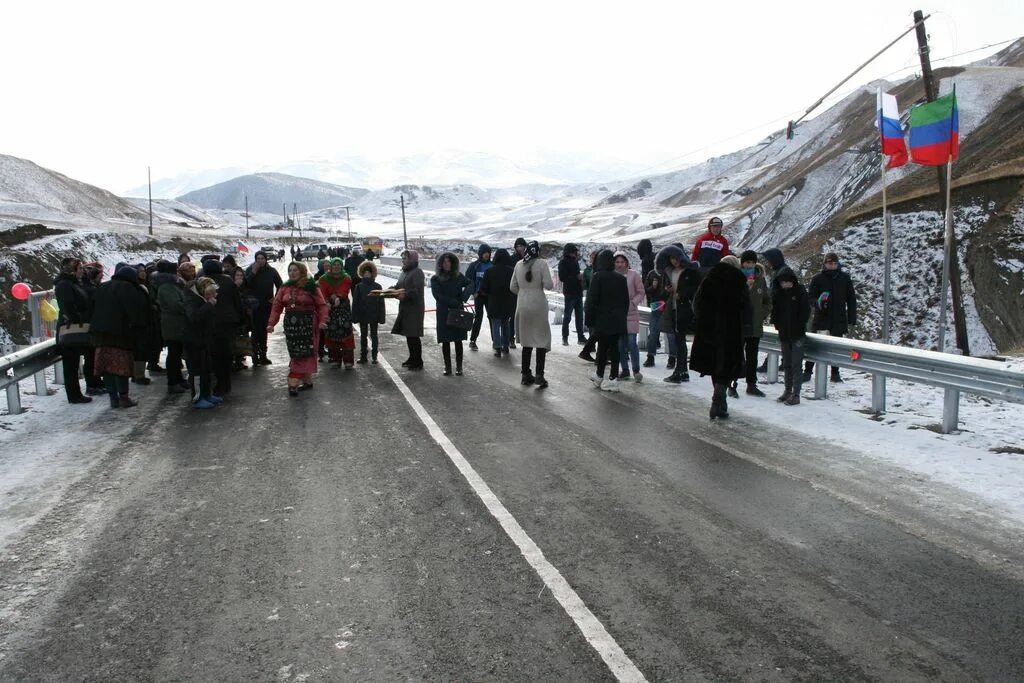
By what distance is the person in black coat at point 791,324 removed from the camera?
930 cm

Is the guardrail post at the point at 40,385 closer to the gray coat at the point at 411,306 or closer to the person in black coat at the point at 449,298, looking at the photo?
the gray coat at the point at 411,306

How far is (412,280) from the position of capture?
40.4ft

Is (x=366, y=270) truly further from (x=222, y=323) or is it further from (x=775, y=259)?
(x=775, y=259)

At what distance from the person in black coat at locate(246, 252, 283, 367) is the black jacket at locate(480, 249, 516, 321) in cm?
360

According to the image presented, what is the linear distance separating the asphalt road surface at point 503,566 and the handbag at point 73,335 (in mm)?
3055

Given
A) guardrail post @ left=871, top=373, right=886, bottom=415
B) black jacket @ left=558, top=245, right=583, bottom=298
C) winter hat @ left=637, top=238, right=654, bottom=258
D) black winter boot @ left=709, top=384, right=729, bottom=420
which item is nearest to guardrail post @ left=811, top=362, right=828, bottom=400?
guardrail post @ left=871, top=373, right=886, bottom=415

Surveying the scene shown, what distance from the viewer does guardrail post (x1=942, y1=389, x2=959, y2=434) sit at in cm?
754

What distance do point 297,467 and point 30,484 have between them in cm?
217

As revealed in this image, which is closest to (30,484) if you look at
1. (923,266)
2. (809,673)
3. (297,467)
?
(297,467)

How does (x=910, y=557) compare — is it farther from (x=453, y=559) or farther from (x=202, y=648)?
(x=202, y=648)

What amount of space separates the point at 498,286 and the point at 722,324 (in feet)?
16.7

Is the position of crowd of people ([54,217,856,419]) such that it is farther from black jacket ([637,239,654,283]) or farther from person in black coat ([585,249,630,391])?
black jacket ([637,239,654,283])

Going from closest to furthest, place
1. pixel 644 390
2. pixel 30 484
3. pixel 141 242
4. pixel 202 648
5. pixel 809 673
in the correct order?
pixel 809 673 < pixel 202 648 < pixel 30 484 < pixel 644 390 < pixel 141 242

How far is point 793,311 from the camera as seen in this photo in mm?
9414
